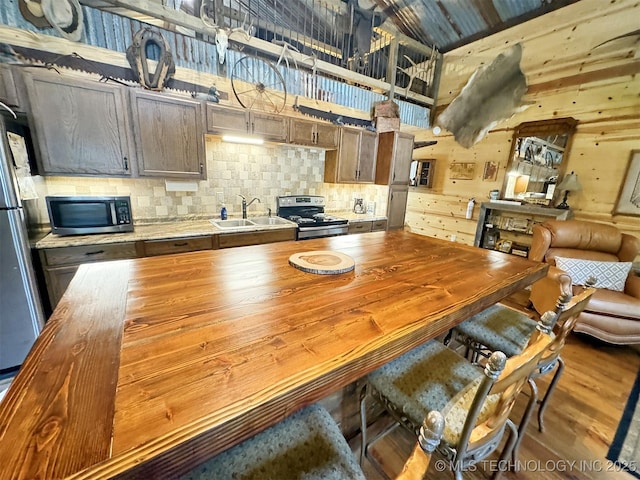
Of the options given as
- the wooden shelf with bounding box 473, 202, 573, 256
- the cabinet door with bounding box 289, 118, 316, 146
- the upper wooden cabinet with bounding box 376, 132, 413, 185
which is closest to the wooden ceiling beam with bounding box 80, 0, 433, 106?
the cabinet door with bounding box 289, 118, 316, 146

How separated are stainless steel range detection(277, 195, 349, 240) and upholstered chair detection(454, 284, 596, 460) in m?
1.98

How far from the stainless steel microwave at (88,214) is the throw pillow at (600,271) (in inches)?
168

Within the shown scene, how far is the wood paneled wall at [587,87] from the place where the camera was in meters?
2.92

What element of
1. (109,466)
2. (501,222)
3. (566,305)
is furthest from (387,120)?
(109,466)

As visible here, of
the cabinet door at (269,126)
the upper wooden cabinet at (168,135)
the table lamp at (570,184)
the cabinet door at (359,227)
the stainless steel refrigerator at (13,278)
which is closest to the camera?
the stainless steel refrigerator at (13,278)

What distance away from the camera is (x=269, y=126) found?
2939 mm

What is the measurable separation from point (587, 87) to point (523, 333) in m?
3.60

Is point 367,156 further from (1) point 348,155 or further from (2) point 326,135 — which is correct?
(2) point 326,135

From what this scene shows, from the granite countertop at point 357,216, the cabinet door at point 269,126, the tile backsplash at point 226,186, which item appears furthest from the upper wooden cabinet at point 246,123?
the granite countertop at point 357,216

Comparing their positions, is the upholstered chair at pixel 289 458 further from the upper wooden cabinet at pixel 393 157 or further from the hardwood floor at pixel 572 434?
the upper wooden cabinet at pixel 393 157

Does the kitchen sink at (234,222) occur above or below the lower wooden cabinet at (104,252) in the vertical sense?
above

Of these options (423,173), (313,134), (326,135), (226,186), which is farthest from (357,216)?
(423,173)

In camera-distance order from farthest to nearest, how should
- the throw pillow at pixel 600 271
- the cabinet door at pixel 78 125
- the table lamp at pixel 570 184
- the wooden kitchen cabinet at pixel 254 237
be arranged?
the table lamp at pixel 570 184 → the wooden kitchen cabinet at pixel 254 237 → the throw pillow at pixel 600 271 → the cabinet door at pixel 78 125

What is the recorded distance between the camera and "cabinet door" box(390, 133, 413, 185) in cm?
388
